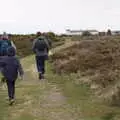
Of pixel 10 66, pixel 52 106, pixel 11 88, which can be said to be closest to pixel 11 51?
pixel 10 66

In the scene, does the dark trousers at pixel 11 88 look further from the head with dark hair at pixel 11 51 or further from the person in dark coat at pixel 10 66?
the head with dark hair at pixel 11 51

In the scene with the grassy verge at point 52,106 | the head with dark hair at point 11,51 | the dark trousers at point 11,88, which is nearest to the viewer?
the grassy verge at point 52,106

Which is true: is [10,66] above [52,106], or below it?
above

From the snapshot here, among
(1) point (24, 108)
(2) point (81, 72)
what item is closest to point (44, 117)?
(1) point (24, 108)

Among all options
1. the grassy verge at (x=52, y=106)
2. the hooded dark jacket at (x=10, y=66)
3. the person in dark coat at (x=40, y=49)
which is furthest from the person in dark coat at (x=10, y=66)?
the person in dark coat at (x=40, y=49)

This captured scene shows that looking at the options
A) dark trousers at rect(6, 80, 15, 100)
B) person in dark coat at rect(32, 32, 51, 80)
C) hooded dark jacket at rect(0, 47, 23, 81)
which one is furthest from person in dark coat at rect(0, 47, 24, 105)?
person in dark coat at rect(32, 32, 51, 80)

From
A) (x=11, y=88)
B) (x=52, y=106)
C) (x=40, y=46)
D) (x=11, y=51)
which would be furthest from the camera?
(x=40, y=46)

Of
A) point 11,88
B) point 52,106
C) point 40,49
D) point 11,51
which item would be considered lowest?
point 52,106

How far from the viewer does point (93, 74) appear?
2023cm

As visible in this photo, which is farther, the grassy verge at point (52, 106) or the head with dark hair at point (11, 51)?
the head with dark hair at point (11, 51)

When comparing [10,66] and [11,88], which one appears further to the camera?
[11,88]

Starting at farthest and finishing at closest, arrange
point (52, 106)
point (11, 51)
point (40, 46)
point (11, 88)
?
1. point (40, 46)
2. point (11, 88)
3. point (11, 51)
4. point (52, 106)

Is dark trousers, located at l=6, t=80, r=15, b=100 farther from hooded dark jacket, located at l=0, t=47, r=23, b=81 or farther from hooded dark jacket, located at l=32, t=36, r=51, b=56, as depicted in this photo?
hooded dark jacket, located at l=32, t=36, r=51, b=56

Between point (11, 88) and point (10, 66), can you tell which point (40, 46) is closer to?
point (11, 88)
